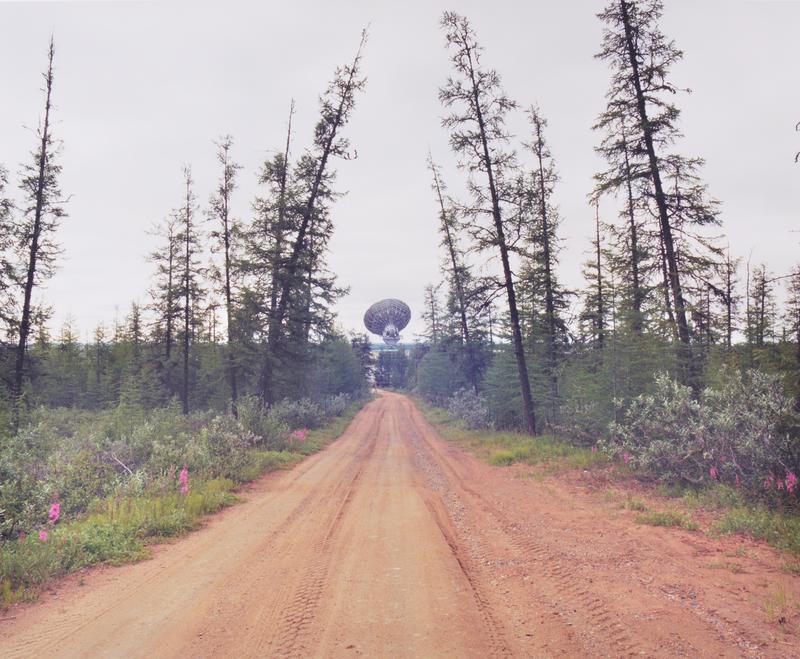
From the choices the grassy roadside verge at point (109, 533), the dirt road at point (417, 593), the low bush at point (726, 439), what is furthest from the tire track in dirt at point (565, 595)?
the grassy roadside verge at point (109, 533)

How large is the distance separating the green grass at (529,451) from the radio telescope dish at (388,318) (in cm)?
5092

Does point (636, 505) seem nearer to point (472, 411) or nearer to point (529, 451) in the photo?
point (529, 451)

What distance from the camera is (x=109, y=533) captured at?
6.78m

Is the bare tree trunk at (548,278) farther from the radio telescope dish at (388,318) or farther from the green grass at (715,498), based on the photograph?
the radio telescope dish at (388,318)

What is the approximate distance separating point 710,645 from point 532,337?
58.6ft

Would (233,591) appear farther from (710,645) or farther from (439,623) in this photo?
(710,645)

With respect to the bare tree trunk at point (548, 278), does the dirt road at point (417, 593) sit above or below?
below

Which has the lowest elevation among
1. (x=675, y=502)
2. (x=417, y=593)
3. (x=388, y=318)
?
(x=675, y=502)

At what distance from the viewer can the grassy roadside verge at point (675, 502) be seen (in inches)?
252

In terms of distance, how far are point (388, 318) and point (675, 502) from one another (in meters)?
64.7

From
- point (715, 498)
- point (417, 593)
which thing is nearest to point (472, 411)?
point (715, 498)

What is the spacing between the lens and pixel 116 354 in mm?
39594

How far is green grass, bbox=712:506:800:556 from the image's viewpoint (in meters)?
6.00

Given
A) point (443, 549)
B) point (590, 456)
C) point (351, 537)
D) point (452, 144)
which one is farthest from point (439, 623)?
point (452, 144)
